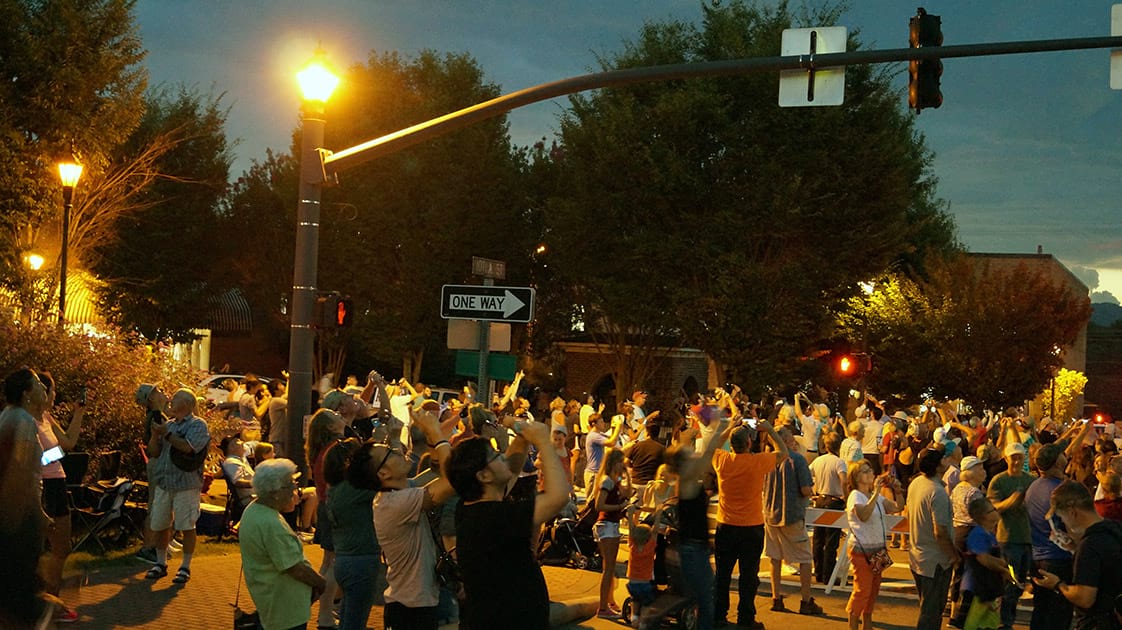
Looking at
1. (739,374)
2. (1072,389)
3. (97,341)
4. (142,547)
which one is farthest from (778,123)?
(1072,389)

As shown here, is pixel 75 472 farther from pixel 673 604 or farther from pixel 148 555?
pixel 673 604

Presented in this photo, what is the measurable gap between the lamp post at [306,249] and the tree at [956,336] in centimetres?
2599

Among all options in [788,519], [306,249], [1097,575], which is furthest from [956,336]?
[1097,575]

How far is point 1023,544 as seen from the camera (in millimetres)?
10375

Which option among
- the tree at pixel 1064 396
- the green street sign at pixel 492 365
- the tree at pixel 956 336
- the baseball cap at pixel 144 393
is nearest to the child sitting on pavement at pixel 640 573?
the green street sign at pixel 492 365

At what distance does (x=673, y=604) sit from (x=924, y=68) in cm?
559

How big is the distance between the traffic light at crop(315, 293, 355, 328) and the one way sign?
100 centimetres

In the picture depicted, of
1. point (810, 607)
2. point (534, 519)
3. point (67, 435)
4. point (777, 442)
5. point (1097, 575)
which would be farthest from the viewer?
point (810, 607)

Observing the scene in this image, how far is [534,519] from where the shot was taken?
4.92 m

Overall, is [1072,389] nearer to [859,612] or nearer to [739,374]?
[739,374]

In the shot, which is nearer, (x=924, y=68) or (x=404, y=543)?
(x=404, y=543)

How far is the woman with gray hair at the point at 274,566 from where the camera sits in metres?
6.10

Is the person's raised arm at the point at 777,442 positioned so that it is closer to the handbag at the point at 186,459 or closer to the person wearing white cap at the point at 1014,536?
the person wearing white cap at the point at 1014,536

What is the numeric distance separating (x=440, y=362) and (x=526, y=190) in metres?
10.5
